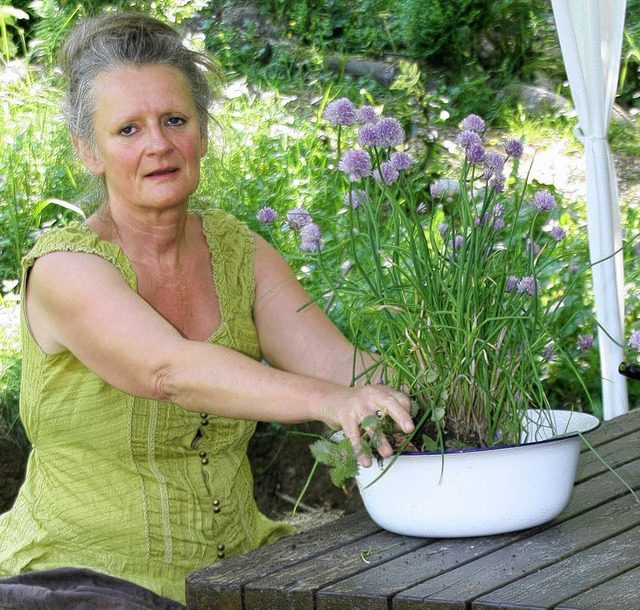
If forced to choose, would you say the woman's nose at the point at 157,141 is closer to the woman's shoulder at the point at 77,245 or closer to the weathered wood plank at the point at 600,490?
the woman's shoulder at the point at 77,245

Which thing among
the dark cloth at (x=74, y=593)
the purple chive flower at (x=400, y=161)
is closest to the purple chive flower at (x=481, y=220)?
the purple chive flower at (x=400, y=161)

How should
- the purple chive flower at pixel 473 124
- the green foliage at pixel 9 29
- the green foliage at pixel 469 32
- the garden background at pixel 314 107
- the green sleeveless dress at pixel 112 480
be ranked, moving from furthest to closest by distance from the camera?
the green foliage at pixel 469 32 < the green foliage at pixel 9 29 < the garden background at pixel 314 107 < the green sleeveless dress at pixel 112 480 < the purple chive flower at pixel 473 124

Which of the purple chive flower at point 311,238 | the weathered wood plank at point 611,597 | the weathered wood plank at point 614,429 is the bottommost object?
the weathered wood plank at point 611,597

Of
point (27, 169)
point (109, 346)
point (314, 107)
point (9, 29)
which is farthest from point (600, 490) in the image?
point (9, 29)

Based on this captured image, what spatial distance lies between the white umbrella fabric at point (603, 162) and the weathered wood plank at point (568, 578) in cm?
139

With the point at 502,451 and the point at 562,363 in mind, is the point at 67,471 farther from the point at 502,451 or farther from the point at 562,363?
the point at 562,363

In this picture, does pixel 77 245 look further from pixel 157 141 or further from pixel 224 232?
pixel 224 232

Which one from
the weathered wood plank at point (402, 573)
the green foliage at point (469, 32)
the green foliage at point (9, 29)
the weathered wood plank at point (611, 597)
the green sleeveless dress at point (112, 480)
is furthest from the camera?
the green foliage at point (469, 32)

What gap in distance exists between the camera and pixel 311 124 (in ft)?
18.8

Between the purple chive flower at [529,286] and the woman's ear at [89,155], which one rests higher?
the woman's ear at [89,155]

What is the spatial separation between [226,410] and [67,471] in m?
0.55

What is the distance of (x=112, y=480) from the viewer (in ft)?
7.31

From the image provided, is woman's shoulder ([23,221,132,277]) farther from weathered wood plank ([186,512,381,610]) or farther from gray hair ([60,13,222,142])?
weathered wood plank ([186,512,381,610])

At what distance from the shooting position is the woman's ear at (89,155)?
2.34m
